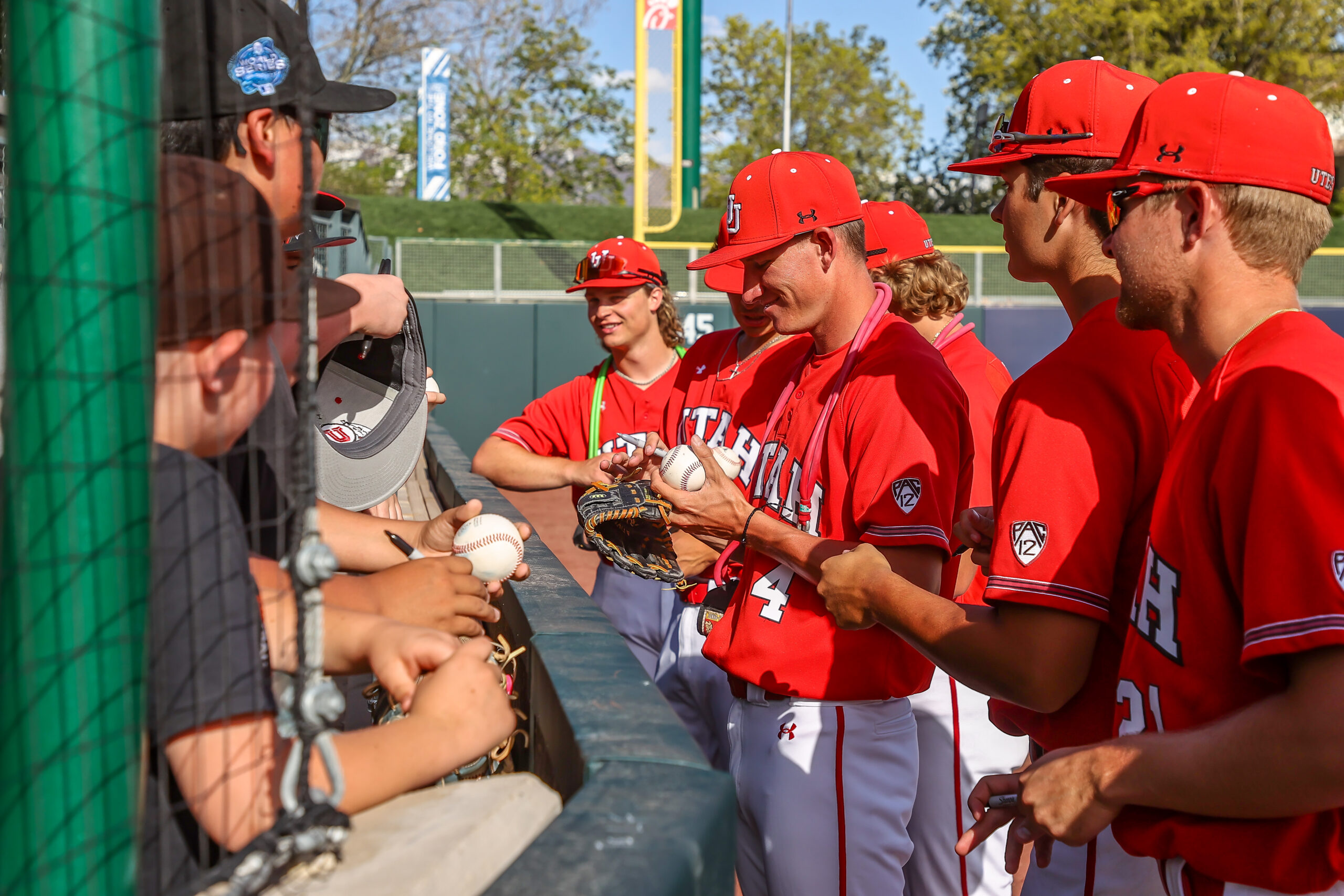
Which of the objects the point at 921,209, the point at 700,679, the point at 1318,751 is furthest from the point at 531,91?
the point at 1318,751

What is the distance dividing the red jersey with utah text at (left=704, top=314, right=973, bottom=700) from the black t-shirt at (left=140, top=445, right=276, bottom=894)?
4.59ft

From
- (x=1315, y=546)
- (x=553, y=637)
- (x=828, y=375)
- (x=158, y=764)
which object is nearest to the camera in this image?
(x=158, y=764)

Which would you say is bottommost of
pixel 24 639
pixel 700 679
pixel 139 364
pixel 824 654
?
pixel 700 679

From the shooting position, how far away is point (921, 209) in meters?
28.1

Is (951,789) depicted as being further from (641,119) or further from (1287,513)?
(641,119)

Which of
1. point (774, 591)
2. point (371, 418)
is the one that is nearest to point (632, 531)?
point (774, 591)

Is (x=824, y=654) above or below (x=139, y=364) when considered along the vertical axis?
below

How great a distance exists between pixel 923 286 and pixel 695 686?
1556mm

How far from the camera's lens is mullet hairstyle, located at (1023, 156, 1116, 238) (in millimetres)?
1921

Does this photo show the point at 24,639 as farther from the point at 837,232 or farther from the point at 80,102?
the point at 837,232

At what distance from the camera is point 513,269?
15.1 meters

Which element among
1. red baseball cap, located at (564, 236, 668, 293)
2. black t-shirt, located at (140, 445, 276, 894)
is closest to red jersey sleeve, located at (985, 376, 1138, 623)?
black t-shirt, located at (140, 445, 276, 894)

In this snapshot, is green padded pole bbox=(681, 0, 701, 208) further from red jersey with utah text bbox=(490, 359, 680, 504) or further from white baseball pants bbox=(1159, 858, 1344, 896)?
white baseball pants bbox=(1159, 858, 1344, 896)

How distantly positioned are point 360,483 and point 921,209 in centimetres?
2767
